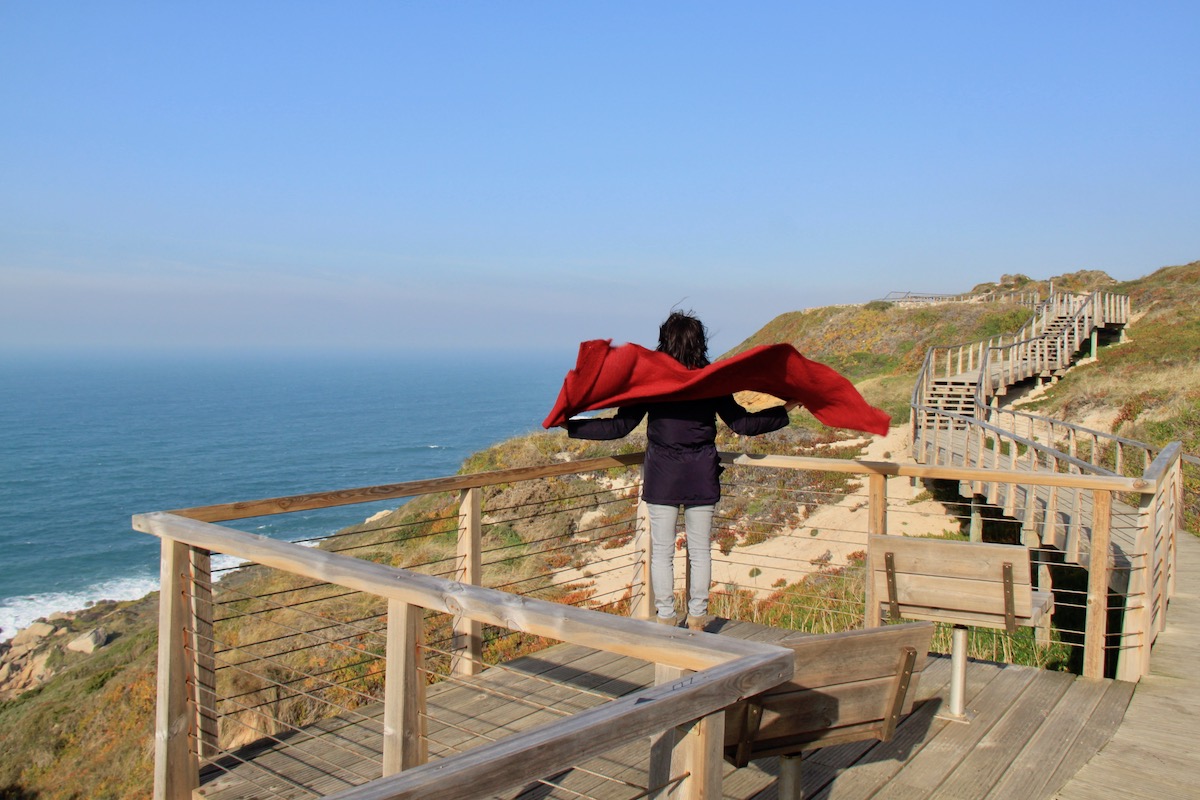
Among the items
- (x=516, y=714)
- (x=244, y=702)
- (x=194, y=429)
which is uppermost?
(x=516, y=714)

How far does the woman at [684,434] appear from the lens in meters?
4.87

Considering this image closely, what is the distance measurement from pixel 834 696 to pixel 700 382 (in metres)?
2.19

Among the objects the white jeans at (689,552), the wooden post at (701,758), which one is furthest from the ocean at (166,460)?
the wooden post at (701,758)

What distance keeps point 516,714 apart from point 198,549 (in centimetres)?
187

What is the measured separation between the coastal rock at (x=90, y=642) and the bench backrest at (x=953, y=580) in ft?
70.6

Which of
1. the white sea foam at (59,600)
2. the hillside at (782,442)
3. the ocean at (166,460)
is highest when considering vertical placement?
the hillside at (782,442)

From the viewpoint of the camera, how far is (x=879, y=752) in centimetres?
420

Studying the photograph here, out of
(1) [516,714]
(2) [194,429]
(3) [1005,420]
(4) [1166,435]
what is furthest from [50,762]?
(2) [194,429]

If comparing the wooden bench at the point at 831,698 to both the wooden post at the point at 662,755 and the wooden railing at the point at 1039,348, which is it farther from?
the wooden railing at the point at 1039,348

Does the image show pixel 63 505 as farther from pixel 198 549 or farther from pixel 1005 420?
pixel 198 549

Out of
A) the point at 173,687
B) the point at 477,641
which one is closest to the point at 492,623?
the point at 173,687

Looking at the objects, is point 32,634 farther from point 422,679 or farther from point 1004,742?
point 1004,742

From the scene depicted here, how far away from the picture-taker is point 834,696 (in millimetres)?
2764

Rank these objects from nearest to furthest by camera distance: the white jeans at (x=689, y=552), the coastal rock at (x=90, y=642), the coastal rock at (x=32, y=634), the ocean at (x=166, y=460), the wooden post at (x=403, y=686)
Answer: the wooden post at (x=403, y=686)
the white jeans at (x=689, y=552)
the coastal rock at (x=90, y=642)
the coastal rock at (x=32, y=634)
the ocean at (x=166, y=460)
